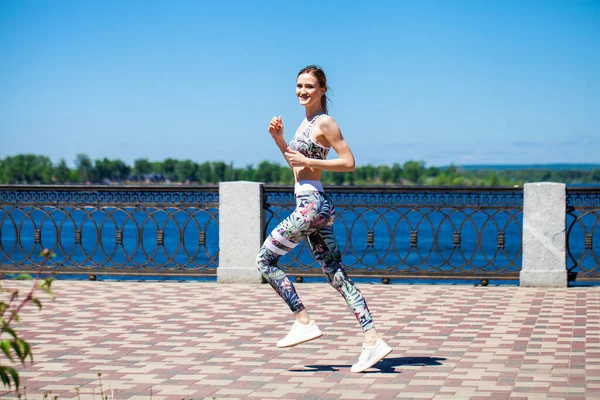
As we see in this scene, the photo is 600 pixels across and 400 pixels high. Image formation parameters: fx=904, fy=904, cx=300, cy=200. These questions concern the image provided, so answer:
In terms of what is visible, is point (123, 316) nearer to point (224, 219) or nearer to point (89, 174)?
point (224, 219)

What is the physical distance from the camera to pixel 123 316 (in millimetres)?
8945

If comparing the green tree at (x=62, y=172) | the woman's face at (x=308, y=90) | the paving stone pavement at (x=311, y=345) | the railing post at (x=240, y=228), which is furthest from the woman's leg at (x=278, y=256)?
the green tree at (x=62, y=172)

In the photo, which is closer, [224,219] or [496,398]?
[496,398]

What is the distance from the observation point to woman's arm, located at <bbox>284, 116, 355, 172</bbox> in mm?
6129

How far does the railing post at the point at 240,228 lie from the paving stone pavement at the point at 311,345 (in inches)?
24.0

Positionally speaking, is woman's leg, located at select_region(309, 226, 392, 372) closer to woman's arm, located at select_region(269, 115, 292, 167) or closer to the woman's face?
woman's arm, located at select_region(269, 115, 292, 167)

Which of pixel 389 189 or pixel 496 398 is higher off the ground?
pixel 389 189

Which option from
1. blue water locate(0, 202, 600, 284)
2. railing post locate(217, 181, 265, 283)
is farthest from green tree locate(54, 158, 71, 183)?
railing post locate(217, 181, 265, 283)

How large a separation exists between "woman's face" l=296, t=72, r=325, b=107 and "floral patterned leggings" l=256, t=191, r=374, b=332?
66 centimetres

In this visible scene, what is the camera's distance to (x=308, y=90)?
632cm

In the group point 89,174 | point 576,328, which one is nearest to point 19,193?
point 576,328

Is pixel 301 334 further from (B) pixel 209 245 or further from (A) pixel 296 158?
(B) pixel 209 245

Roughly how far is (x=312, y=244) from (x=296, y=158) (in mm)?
646

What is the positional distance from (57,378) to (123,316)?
9.56 ft
